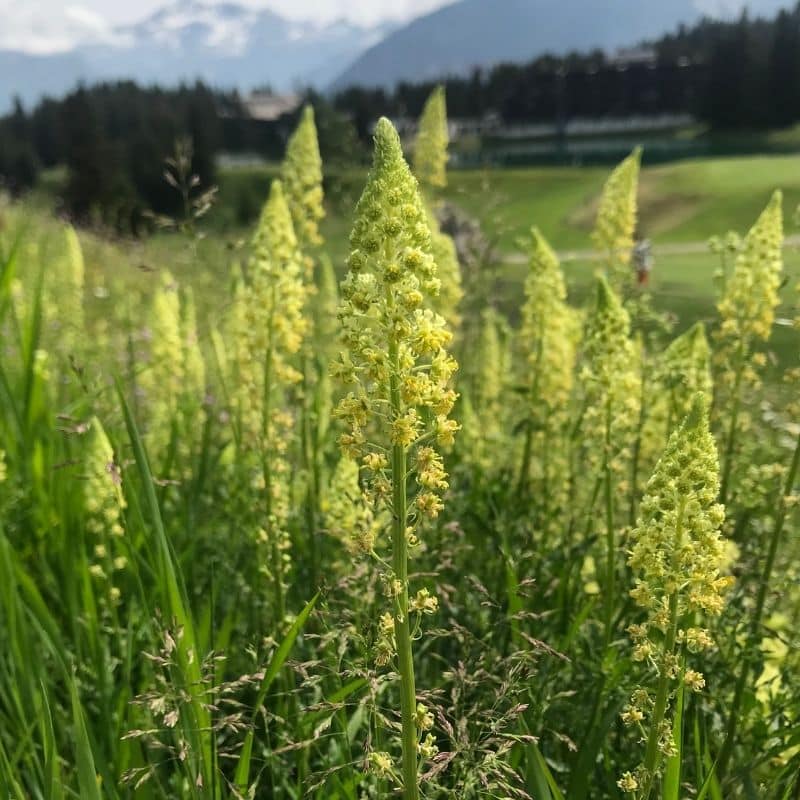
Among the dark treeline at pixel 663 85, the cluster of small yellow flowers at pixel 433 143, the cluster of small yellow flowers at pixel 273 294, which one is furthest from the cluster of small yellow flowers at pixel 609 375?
the dark treeline at pixel 663 85

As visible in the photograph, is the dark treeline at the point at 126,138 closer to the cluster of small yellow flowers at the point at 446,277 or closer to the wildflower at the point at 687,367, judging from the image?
the cluster of small yellow flowers at the point at 446,277

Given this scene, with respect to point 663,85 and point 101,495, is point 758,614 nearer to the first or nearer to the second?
point 101,495

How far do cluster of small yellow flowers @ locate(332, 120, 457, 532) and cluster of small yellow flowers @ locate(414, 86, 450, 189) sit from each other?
4511 millimetres

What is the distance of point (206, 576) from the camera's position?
424cm

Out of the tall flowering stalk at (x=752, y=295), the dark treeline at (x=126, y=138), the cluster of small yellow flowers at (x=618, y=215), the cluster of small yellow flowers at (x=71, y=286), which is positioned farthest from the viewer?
the dark treeline at (x=126, y=138)

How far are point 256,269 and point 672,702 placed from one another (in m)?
2.90

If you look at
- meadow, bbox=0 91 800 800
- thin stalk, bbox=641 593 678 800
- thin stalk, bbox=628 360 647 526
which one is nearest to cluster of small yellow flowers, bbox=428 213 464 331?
meadow, bbox=0 91 800 800

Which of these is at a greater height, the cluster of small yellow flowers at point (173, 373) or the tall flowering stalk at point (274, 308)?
the tall flowering stalk at point (274, 308)

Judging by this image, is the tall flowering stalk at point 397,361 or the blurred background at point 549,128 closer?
the tall flowering stalk at point 397,361

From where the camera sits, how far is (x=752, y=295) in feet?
14.9

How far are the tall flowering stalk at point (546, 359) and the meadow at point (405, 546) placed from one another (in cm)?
3

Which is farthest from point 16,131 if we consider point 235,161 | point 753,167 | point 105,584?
point 105,584

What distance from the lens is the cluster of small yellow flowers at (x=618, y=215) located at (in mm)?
5555

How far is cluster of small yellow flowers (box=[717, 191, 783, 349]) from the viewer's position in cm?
442
